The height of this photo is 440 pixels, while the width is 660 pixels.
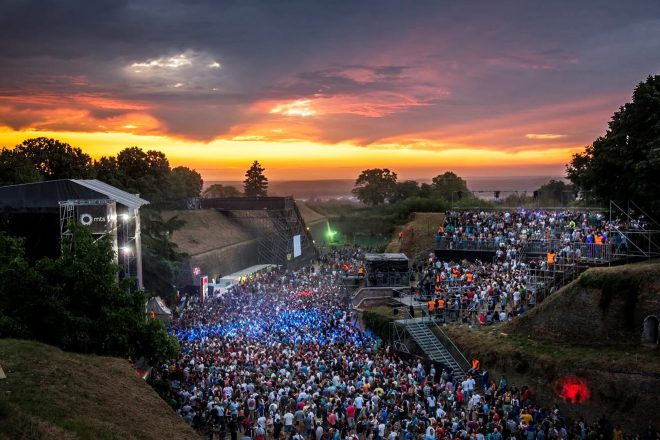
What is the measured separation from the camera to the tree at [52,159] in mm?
54500

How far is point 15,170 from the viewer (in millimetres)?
44906

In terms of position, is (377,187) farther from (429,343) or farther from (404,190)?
(429,343)

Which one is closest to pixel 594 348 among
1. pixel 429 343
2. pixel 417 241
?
pixel 429 343

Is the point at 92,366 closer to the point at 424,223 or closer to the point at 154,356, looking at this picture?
the point at 154,356

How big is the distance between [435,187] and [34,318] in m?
91.3

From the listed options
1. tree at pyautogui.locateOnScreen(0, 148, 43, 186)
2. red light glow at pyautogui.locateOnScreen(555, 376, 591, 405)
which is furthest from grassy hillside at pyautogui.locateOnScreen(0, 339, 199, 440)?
tree at pyautogui.locateOnScreen(0, 148, 43, 186)

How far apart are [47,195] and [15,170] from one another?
2212cm

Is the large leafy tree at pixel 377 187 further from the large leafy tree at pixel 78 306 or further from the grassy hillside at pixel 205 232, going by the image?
the large leafy tree at pixel 78 306

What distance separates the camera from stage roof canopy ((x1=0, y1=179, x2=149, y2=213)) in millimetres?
25641

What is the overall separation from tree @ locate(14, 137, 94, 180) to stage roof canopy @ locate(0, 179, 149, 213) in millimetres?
28590

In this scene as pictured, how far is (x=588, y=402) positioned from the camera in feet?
Answer: 63.4

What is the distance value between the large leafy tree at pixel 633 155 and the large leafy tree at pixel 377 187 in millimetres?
92051

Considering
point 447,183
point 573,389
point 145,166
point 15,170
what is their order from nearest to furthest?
1. point 573,389
2. point 15,170
3. point 145,166
4. point 447,183

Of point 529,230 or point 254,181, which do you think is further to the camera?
point 254,181
